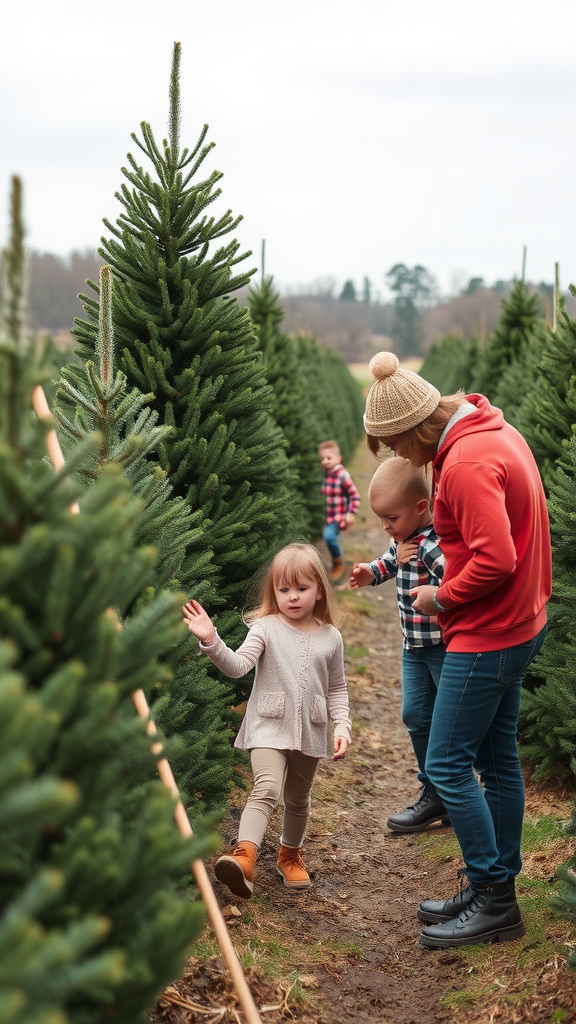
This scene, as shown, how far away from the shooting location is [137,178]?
4582mm

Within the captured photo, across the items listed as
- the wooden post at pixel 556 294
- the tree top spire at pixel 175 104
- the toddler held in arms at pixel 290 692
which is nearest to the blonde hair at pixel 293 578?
the toddler held in arms at pixel 290 692

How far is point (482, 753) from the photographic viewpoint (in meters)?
3.73

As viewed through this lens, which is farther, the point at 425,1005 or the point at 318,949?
the point at 318,949

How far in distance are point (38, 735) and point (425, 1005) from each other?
2.49 metres

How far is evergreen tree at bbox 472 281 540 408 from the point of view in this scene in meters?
13.8

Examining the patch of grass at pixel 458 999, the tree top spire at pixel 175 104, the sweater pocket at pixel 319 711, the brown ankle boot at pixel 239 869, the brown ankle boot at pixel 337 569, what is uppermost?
the tree top spire at pixel 175 104

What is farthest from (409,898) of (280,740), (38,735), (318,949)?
(38,735)

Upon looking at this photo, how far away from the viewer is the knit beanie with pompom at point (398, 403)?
3594 millimetres

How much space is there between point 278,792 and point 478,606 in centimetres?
116

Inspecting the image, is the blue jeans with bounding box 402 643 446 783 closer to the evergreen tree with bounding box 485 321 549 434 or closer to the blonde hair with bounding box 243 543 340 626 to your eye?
the blonde hair with bounding box 243 543 340 626

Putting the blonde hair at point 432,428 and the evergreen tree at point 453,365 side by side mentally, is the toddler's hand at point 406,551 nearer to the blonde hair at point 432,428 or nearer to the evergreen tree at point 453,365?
the blonde hair at point 432,428

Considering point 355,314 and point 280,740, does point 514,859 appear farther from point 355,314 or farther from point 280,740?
point 355,314

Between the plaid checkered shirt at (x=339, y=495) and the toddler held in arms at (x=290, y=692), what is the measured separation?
655 centimetres

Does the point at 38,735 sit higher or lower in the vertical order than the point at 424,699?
higher
